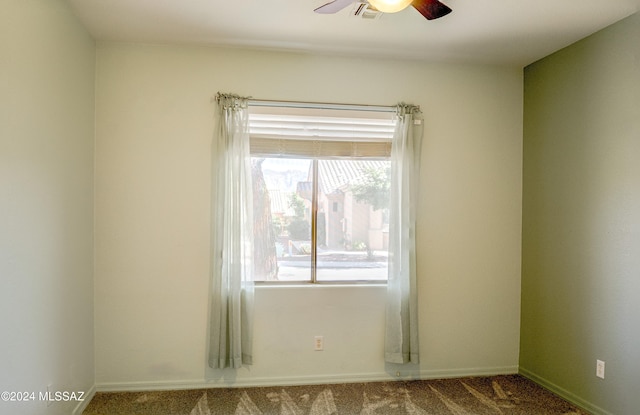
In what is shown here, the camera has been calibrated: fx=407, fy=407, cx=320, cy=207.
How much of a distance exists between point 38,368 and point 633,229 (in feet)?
11.6

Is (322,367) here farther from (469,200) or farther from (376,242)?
(469,200)

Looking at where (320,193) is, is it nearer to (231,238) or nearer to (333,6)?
(231,238)

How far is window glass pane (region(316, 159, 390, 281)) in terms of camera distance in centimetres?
336

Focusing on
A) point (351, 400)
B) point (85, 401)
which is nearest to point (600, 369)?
point (351, 400)

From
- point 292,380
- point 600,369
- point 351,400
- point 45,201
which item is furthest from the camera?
Answer: point 292,380

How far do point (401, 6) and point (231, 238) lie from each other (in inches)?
76.9

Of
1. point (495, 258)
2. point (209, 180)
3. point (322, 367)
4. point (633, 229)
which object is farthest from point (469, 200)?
point (209, 180)

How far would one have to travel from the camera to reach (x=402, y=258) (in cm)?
326

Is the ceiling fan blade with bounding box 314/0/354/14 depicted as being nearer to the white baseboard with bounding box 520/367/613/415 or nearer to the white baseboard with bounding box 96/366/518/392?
the white baseboard with bounding box 96/366/518/392

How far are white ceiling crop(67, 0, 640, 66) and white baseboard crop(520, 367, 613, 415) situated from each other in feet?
8.38

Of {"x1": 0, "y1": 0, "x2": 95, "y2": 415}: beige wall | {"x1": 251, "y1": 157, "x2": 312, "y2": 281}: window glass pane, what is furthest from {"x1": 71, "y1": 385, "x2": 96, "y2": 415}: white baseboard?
{"x1": 251, "y1": 157, "x2": 312, "y2": 281}: window glass pane

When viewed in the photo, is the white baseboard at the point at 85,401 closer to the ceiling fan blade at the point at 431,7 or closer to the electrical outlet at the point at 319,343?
the electrical outlet at the point at 319,343

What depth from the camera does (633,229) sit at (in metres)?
2.54

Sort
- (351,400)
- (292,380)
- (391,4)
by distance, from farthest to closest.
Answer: (292,380) → (351,400) → (391,4)
